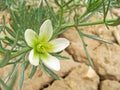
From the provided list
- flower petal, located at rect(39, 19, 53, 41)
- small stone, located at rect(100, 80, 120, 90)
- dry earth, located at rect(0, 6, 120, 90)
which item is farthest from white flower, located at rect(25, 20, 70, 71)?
small stone, located at rect(100, 80, 120, 90)

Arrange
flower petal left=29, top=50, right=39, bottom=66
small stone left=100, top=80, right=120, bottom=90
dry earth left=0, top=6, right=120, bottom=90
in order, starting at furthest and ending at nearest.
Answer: small stone left=100, top=80, right=120, bottom=90, dry earth left=0, top=6, right=120, bottom=90, flower petal left=29, top=50, right=39, bottom=66

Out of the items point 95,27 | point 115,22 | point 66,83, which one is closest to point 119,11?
point 95,27

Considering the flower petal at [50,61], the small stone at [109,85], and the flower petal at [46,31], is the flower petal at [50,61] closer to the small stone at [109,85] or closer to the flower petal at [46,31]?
the flower petal at [46,31]

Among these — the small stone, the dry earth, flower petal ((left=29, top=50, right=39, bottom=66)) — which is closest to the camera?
flower petal ((left=29, top=50, right=39, bottom=66))

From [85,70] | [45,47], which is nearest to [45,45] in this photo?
[45,47]

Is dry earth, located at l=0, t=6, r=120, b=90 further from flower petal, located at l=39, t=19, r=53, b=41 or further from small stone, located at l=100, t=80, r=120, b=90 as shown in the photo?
flower petal, located at l=39, t=19, r=53, b=41

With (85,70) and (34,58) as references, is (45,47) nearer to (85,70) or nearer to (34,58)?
(34,58)

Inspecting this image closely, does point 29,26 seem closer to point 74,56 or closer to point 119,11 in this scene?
point 74,56

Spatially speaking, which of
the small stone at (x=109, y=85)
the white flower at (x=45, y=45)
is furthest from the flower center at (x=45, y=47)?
the small stone at (x=109, y=85)
